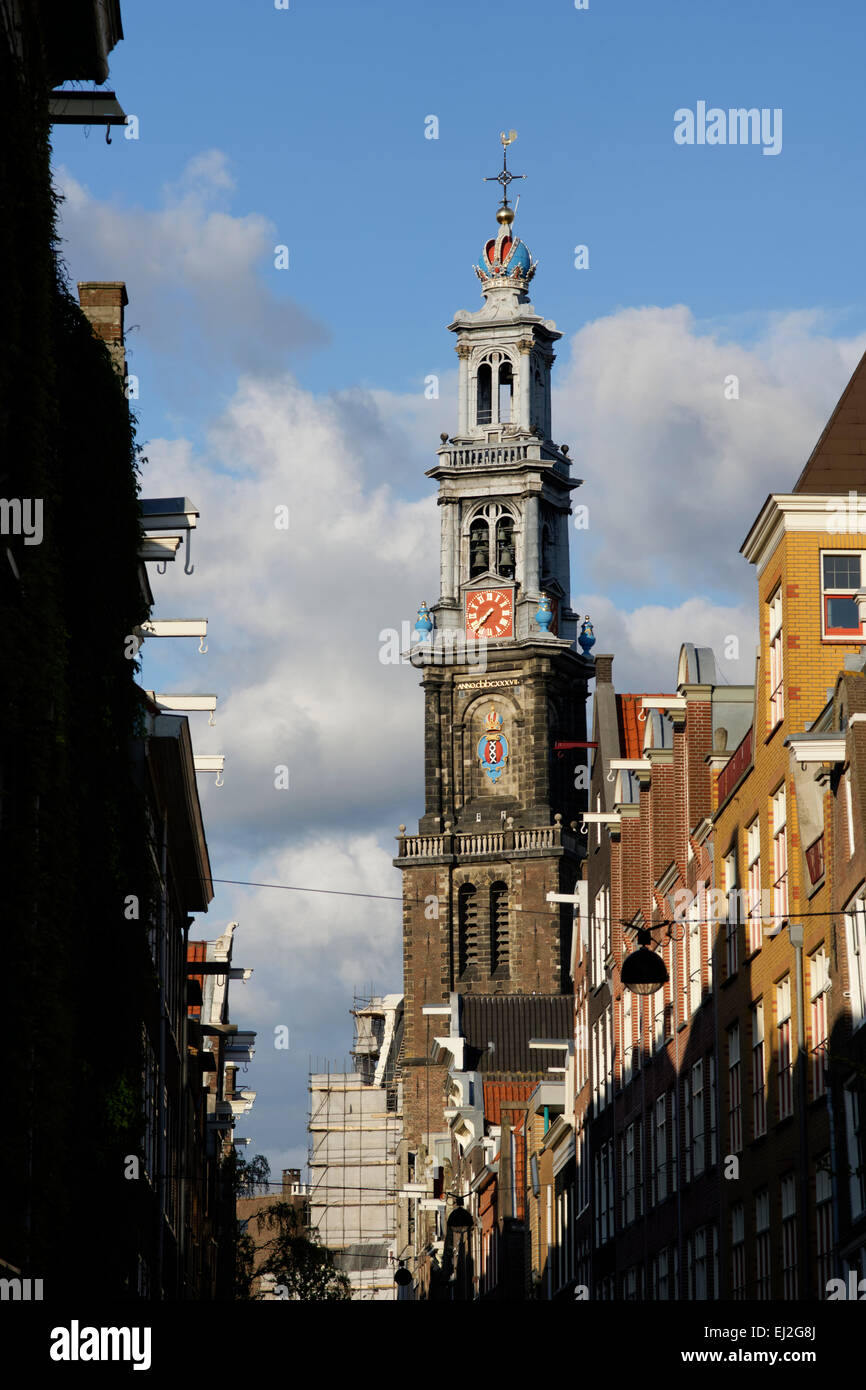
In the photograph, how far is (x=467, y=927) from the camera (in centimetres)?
11662

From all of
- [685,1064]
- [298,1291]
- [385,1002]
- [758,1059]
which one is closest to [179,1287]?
[685,1064]

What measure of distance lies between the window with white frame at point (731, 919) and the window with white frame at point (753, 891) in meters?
0.63

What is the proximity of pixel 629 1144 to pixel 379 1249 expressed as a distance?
314 ft

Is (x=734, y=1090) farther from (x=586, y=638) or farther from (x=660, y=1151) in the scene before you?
(x=586, y=638)

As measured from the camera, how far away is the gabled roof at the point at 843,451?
3531 cm

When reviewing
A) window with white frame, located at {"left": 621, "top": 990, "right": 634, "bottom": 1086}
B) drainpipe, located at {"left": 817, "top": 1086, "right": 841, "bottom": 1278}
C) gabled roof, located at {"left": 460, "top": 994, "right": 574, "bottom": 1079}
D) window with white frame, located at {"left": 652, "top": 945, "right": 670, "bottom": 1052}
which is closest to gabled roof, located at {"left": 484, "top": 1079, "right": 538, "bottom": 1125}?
gabled roof, located at {"left": 460, "top": 994, "right": 574, "bottom": 1079}

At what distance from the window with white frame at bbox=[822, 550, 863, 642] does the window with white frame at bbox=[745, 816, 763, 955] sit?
3912mm

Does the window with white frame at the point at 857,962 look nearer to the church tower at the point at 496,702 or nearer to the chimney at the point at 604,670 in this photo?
the chimney at the point at 604,670

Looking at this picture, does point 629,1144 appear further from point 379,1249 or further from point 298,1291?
point 379,1249

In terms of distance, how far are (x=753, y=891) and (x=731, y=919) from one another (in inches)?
35.7

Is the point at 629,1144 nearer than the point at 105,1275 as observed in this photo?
No

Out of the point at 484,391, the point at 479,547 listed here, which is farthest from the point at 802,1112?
the point at 484,391
